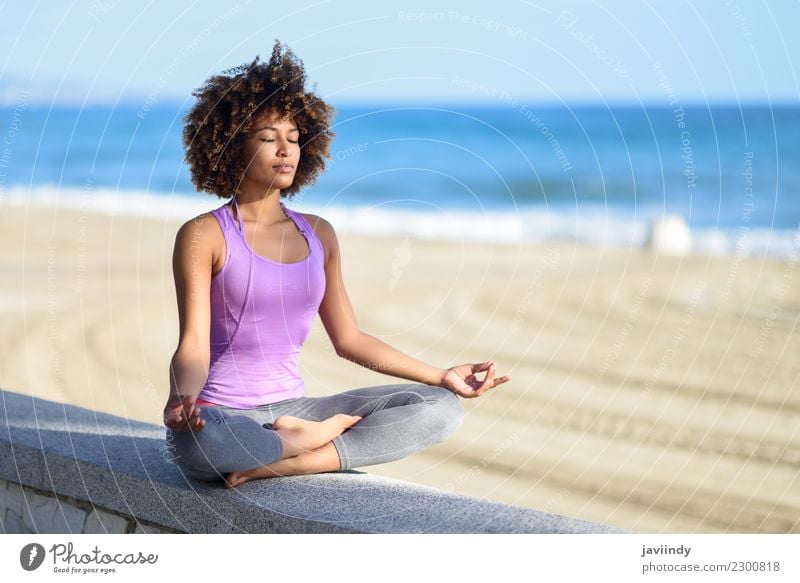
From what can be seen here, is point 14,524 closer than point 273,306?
No

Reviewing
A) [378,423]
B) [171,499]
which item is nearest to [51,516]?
[171,499]

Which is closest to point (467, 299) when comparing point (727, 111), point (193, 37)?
point (193, 37)

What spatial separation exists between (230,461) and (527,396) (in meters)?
3.54

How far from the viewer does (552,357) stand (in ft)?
23.9

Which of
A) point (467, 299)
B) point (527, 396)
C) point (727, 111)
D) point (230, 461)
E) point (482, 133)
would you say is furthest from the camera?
point (727, 111)

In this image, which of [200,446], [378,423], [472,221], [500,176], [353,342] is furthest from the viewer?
[500,176]

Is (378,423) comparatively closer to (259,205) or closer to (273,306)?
(273,306)

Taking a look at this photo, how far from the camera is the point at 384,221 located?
51.4 ft

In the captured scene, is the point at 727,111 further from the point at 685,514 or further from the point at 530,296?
the point at 685,514

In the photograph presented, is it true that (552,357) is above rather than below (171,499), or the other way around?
below

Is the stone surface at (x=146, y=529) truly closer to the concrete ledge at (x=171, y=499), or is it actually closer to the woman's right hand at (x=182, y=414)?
the concrete ledge at (x=171, y=499)

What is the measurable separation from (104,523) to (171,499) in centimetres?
31

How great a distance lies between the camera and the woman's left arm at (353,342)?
10.5 ft

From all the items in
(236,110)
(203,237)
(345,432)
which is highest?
(236,110)
